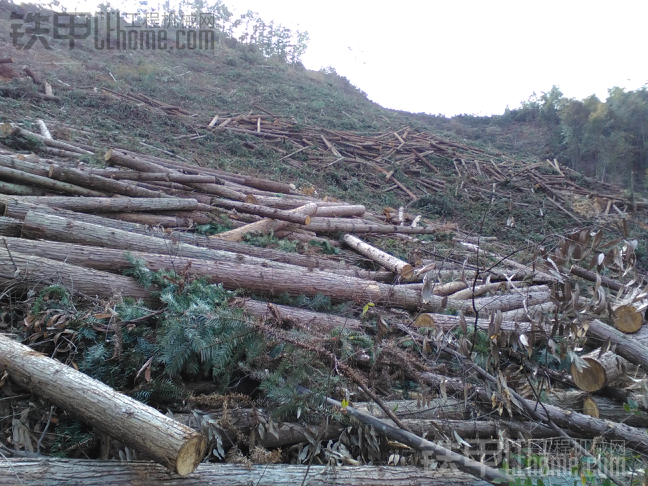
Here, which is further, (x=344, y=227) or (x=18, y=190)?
(x=344, y=227)

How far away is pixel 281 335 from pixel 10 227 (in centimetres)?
342

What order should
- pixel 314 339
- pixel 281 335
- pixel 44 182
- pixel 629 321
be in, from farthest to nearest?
pixel 44 182, pixel 629 321, pixel 314 339, pixel 281 335

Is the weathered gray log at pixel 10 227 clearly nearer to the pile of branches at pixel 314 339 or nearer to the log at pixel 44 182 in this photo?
the pile of branches at pixel 314 339

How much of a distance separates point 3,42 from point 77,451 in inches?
881

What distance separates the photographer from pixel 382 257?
666cm

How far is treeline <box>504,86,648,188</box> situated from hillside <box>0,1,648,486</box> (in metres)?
8.00

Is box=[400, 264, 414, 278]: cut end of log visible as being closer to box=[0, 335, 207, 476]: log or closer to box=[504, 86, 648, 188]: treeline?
box=[0, 335, 207, 476]: log

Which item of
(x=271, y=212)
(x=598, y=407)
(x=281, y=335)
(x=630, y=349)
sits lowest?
(x=598, y=407)

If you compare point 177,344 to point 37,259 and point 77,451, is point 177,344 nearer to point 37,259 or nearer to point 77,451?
point 77,451

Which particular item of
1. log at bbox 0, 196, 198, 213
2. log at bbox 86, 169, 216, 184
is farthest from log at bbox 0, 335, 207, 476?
log at bbox 86, 169, 216, 184

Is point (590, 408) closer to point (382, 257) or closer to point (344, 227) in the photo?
point (382, 257)

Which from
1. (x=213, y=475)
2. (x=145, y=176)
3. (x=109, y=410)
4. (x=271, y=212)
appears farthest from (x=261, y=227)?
(x=213, y=475)

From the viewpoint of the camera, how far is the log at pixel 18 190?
5.73 metres

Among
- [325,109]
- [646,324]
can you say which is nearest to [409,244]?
[646,324]
